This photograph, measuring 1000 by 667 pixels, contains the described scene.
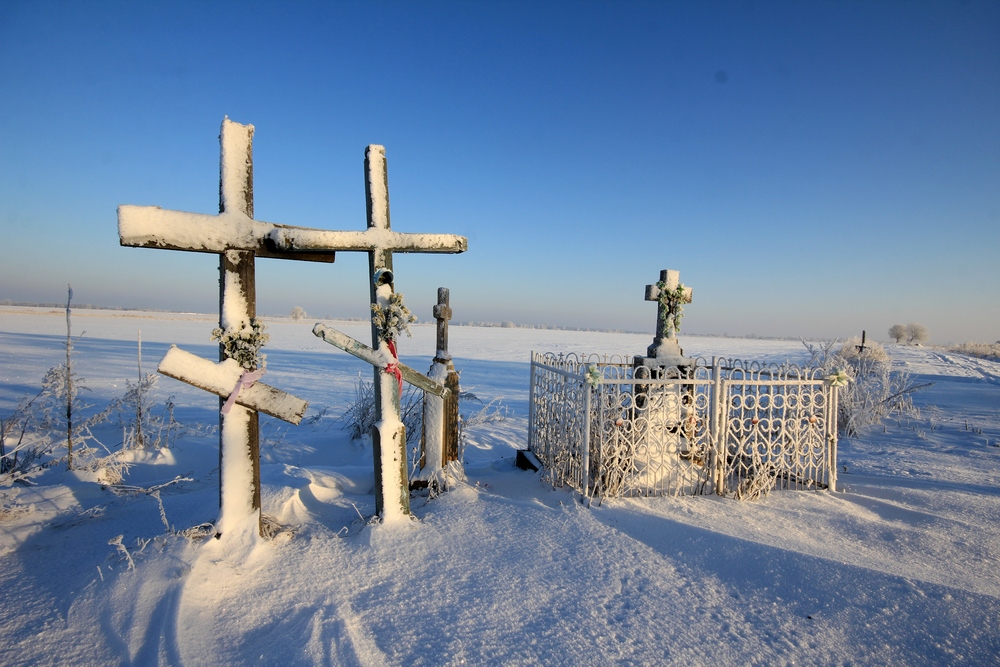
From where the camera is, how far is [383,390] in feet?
12.7

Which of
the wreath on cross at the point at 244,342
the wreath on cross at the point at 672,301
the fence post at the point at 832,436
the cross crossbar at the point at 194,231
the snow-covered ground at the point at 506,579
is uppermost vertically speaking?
the cross crossbar at the point at 194,231

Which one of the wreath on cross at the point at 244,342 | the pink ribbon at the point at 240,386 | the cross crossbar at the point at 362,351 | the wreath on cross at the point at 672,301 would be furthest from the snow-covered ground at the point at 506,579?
the wreath on cross at the point at 672,301

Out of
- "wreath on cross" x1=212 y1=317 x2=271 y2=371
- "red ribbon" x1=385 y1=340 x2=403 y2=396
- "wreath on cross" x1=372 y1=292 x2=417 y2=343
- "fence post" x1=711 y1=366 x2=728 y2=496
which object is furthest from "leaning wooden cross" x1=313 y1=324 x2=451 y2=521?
"fence post" x1=711 y1=366 x2=728 y2=496

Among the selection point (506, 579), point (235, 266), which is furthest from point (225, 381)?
point (506, 579)

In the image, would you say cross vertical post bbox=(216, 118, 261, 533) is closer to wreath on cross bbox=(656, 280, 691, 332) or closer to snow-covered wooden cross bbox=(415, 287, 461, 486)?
snow-covered wooden cross bbox=(415, 287, 461, 486)

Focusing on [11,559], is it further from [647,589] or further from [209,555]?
[647,589]

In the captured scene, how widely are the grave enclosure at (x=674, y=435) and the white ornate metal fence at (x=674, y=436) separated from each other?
0.01 metres

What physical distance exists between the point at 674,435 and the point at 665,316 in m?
1.85

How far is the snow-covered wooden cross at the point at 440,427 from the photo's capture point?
16.0 feet

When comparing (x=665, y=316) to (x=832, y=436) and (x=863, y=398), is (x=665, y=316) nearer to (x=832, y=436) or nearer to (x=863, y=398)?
(x=832, y=436)

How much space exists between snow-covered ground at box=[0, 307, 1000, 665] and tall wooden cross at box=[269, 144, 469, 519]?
28cm

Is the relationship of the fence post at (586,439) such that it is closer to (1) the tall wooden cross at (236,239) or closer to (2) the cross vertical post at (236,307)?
(1) the tall wooden cross at (236,239)

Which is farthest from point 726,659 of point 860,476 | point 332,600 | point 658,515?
point 860,476

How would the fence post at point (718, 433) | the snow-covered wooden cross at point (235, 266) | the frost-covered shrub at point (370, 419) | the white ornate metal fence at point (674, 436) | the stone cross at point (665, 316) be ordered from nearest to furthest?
the snow-covered wooden cross at point (235, 266), the white ornate metal fence at point (674, 436), the fence post at point (718, 433), the stone cross at point (665, 316), the frost-covered shrub at point (370, 419)
